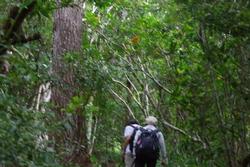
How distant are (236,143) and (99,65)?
9.83 ft

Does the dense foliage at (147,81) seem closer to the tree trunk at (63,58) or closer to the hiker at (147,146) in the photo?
the tree trunk at (63,58)

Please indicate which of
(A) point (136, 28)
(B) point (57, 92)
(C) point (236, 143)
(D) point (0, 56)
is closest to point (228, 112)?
(C) point (236, 143)

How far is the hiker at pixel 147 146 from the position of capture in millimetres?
8828

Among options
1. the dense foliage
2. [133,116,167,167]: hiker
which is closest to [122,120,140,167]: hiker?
→ [133,116,167,167]: hiker

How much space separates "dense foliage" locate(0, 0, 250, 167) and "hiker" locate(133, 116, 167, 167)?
629 mm

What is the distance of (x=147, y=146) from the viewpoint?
8.79 meters

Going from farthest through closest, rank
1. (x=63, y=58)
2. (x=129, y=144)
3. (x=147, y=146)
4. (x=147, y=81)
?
(x=147, y=81)
(x=63, y=58)
(x=129, y=144)
(x=147, y=146)

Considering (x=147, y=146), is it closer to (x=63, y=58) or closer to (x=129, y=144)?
(x=129, y=144)

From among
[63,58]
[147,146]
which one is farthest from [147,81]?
[147,146]

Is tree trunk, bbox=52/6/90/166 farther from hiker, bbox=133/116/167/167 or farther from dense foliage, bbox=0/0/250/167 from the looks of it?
hiker, bbox=133/116/167/167

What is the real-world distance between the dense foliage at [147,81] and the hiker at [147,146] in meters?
0.63

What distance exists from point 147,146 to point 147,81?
5.88m

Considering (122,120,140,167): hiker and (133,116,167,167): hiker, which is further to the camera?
(122,120,140,167): hiker

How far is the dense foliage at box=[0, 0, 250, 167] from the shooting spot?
175 inches
